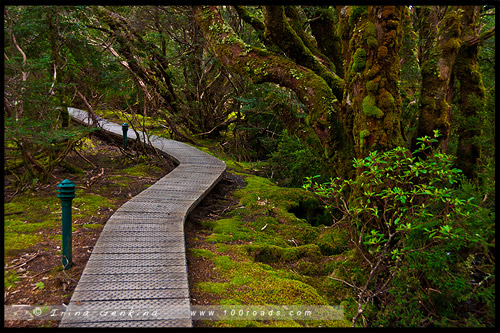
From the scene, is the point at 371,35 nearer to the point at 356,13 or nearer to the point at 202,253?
the point at 356,13

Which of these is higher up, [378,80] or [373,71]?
[373,71]

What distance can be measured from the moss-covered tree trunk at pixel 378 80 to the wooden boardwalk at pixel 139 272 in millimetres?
3179

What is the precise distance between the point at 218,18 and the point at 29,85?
3.99 metres

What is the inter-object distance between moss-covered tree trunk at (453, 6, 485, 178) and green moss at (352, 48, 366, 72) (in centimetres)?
252

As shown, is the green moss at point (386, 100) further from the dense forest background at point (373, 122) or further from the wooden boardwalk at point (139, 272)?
the wooden boardwalk at point (139, 272)

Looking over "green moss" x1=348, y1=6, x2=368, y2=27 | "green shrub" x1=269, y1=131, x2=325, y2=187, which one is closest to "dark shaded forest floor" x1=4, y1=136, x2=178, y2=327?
"green shrub" x1=269, y1=131, x2=325, y2=187

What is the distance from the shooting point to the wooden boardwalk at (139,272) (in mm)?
3107

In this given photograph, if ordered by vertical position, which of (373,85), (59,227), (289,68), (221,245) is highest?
(289,68)

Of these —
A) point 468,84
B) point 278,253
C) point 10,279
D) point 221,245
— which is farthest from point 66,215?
point 468,84

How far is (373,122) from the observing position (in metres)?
4.67

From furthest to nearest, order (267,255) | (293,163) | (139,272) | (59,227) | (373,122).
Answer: (293,163) < (59,227) < (267,255) < (373,122) < (139,272)

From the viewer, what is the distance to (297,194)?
8.45 metres

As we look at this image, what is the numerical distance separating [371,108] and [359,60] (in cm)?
82

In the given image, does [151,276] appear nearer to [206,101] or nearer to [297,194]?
[297,194]
